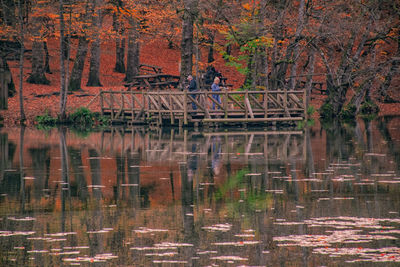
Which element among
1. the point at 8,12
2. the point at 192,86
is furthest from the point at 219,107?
the point at 8,12

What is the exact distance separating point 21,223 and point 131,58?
38.5 metres

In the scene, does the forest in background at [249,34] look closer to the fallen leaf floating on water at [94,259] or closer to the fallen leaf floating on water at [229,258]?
the fallen leaf floating on water at [229,258]

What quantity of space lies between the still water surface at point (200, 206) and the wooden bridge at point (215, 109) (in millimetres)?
10372

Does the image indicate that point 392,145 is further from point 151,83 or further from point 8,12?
point 8,12

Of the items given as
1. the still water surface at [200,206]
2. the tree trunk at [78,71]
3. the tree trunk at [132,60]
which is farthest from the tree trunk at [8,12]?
the still water surface at [200,206]

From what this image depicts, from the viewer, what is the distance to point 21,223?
30.0ft

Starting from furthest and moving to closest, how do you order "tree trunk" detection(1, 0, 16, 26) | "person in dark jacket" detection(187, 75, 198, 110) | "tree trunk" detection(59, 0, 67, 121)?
"tree trunk" detection(1, 0, 16, 26) < "tree trunk" detection(59, 0, 67, 121) < "person in dark jacket" detection(187, 75, 198, 110)

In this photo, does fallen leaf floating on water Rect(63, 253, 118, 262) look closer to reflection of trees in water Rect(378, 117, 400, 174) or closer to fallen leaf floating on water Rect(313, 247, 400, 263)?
fallen leaf floating on water Rect(313, 247, 400, 263)

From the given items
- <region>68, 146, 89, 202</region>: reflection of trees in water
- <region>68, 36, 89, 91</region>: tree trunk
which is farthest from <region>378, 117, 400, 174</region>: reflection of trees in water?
<region>68, 36, 89, 91</region>: tree trunk

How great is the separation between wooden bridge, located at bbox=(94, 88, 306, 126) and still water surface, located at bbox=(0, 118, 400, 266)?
1037cm

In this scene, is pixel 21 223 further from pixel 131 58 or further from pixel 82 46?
pixel 131 58

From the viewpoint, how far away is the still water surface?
7336 millimetres

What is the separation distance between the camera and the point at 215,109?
1248 inches

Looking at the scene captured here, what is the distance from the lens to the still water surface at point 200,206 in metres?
7.34
